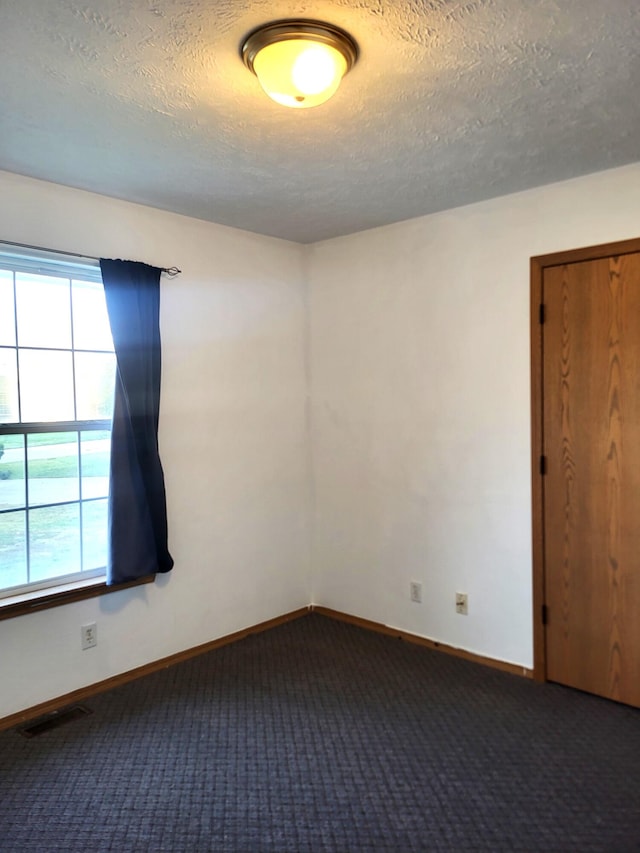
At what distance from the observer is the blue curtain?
2.97 m

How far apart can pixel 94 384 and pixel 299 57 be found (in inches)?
75.7

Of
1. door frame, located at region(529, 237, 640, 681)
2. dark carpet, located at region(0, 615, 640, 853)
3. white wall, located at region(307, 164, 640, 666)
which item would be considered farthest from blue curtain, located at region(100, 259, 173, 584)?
door frame, located at region(529, 237, 640, 681)

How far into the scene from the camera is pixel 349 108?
2076 mm

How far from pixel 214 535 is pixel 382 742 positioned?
1462 mm

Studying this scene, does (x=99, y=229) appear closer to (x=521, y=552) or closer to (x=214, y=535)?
(x=214, y=535)

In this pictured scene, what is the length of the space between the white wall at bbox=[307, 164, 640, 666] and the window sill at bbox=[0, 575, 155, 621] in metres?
1.47

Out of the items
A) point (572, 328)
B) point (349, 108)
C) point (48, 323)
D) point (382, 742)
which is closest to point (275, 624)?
point (382, 742)

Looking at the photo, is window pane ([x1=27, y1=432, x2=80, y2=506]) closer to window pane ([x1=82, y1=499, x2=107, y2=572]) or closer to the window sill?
window pane ([x1=82, y1=499, x2=107, y2=572])

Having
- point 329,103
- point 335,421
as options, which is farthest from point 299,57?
point 335,421

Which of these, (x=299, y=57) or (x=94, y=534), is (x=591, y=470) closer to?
(x=299, y=57)

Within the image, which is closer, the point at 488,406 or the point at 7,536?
the point at 7,536

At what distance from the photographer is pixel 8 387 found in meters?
2.77

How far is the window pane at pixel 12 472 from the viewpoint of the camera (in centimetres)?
276

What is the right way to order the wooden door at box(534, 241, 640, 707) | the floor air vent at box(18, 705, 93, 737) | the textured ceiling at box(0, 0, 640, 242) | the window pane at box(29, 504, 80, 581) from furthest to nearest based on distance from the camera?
the window pane at box(29, 504, 80, 581), the wooden door at box(534, 241, 640, 707), the floor air vent at box(18, 705, 93, 737), the textured ceiling at box(0, 0, 640, 242)
